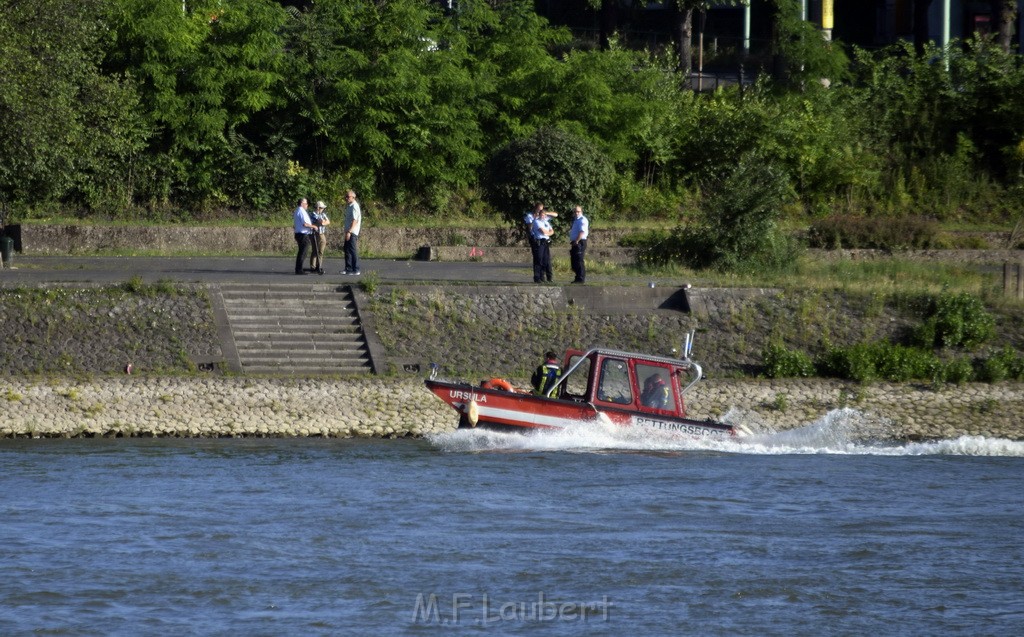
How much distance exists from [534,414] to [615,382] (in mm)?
1424

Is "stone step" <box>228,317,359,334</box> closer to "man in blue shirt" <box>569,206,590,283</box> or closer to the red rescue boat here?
"man in blue shirt" <box>569,206,590,283</box>

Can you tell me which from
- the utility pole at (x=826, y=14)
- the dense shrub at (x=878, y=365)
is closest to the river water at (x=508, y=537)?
the dense shrub at (x=878, y=365)

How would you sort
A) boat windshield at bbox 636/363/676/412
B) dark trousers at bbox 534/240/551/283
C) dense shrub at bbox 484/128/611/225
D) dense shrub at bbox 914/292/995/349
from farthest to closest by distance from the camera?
dense shrub at bbox 484/128/611/225 → dark trousers at bbox 534/240/551/283 → dense shrub at bbox 914/292/995/349 → boat windshield at bbox 636/363/676/412

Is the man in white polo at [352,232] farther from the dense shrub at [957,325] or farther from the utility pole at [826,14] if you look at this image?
the utility pole at [826,14]

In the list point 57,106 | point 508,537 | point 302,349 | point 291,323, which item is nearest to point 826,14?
point 57,106

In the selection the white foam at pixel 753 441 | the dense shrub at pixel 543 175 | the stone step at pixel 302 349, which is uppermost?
the dense shrub at pixel 543 175

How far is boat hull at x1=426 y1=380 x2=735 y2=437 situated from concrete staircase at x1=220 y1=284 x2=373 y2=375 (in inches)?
201

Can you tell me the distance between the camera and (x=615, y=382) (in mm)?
22188

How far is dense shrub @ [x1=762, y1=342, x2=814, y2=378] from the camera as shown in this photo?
1078 inches

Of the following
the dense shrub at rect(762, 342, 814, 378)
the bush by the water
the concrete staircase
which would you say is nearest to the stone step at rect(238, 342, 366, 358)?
the concrete staircase

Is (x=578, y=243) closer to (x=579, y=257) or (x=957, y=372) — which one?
(x=579, y=257)

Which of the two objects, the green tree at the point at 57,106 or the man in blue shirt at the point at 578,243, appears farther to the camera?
the green tree at the point at 57,106

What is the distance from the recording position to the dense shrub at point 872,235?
121 feet

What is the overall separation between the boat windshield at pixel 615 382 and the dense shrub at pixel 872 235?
1562cm
